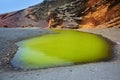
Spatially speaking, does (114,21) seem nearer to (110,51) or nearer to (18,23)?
(110,51)

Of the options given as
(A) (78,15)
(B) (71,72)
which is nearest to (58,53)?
(B) (71,72)

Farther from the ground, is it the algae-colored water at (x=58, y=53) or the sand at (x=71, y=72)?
the sand at (x=71, y=72)

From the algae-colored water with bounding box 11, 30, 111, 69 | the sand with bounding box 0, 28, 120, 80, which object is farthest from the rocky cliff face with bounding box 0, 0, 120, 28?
the sand with bounding box 0, 28, 120, 80

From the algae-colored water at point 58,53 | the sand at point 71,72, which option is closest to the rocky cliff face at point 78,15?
the algae-colored water at point 58,53

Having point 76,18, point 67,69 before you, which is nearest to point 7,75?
point 67,69

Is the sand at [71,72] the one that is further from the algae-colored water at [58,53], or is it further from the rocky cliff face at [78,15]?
the rocky cliff face at [78,15]

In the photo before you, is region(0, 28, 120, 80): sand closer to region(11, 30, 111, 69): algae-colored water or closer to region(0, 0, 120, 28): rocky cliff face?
region(11, 30, 111, 69): algae-colored water
